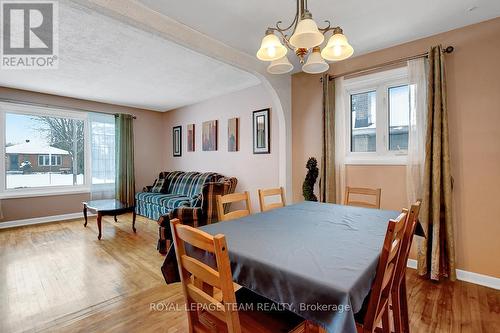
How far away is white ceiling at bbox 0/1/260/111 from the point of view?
2.34m

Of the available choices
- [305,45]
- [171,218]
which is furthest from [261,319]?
[171,218]

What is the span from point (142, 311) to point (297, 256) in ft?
5.09

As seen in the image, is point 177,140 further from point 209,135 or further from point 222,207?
point 222,207

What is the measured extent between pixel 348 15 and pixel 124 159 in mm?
4997

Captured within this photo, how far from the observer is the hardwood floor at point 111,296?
68.8 inches

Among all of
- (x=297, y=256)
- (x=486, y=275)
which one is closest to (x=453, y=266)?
(x=486, y=275)

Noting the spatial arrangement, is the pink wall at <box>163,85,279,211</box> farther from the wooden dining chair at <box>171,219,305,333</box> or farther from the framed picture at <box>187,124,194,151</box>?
the wooden dining chair at <box>171,219,305,333</box>

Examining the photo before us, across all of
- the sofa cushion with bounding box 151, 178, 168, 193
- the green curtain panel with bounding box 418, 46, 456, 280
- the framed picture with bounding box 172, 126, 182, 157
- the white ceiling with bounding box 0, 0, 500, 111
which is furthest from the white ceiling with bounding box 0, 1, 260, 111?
the green curtain panel with bounding box 418, 46, 456, 280

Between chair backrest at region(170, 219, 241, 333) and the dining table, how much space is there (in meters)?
0.14

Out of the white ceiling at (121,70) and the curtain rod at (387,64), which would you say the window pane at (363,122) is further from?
the white ceiling at (121,70)

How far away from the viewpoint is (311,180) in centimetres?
313

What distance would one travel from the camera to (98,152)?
513cm

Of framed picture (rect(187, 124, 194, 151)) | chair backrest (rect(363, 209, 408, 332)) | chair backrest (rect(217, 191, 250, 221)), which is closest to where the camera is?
chair backrest (rect(363, 209, 408, 332))

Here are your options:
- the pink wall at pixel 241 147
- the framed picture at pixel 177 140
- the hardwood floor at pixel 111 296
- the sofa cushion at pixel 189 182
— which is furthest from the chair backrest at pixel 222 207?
the framed picture at pixel 177 140
